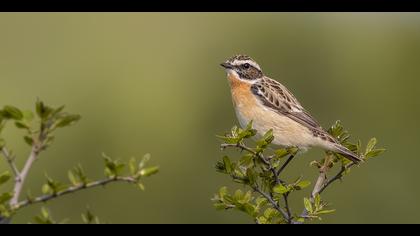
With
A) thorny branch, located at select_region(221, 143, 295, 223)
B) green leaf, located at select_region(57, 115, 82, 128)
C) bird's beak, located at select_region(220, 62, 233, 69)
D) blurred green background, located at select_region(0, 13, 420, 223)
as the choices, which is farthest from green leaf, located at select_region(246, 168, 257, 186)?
blurred green background, located at select_region(0, 13, 420, 223)

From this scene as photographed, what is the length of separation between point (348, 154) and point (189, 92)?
54.1 feet

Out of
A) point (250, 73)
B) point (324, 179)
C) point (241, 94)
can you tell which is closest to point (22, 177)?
point (324, 179)

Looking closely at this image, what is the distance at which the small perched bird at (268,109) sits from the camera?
8.52 meters

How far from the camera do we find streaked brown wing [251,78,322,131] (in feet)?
28.7

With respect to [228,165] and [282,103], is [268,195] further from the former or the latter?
[282,103]

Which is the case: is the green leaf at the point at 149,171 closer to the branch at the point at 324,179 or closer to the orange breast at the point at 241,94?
the branch at the point at 324,179

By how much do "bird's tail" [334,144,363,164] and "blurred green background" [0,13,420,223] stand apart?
721 centimetres

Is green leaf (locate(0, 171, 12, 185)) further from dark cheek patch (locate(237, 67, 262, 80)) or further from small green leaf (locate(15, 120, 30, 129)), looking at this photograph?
dark cheek patch (locate(237, 67, 262, 80))

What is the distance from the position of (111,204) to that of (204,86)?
7.57 metres

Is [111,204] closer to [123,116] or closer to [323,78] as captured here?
[123,116]

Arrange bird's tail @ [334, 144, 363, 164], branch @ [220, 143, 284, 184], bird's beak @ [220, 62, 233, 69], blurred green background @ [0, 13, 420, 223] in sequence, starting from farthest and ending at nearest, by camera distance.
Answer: blurred green background @ [0, 13, 420, 223] < bird's beak @ [220, 62, 233, 69] < bird's tail @ [334, 144, 363, 164] < branch @ [220, 143, 284, 184]

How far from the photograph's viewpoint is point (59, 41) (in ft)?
89.2

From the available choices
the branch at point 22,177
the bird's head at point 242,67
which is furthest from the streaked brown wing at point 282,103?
the branch at point 22,177

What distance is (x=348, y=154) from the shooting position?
18.1 feet
